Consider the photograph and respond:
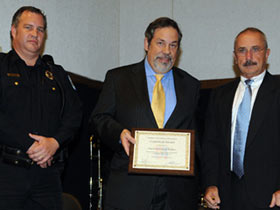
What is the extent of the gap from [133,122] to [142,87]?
31cm

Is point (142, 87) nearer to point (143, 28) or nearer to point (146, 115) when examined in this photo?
point (146, 115)

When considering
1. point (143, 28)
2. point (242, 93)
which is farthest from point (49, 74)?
point (143, 28)

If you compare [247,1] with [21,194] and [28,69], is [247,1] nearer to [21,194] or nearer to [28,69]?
[28,69]

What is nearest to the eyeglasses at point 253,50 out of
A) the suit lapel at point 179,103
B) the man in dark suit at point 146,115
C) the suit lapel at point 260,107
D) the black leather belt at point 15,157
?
Answer: the suit lapel at point 260,107

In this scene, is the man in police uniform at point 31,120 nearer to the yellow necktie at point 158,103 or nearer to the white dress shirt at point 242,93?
the yellow necktie at point 158,103

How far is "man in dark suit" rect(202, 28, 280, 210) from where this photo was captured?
320 centimetres

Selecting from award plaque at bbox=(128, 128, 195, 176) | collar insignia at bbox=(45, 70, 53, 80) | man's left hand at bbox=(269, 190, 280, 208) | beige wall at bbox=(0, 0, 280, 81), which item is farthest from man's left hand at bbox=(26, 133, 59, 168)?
beige wall at bbox=(0, 0, 280, 81)

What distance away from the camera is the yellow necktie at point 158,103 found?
3.25m

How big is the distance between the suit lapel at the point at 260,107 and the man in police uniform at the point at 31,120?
5.08 feet

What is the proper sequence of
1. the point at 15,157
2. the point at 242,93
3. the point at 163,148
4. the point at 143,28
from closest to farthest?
the point at 163,148 < the point at 15,157 < the point at 242,93 < the point at 143,28

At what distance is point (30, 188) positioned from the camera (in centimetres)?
323

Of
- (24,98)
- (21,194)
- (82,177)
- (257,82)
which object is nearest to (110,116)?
(24,98)

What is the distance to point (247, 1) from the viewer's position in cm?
659

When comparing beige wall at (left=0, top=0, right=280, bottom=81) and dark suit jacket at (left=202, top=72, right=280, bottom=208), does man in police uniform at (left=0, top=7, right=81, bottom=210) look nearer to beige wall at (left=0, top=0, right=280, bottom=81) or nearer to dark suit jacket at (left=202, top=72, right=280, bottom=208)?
dark suit jacket at (left=202, top=72, right=280, bottom=208)
